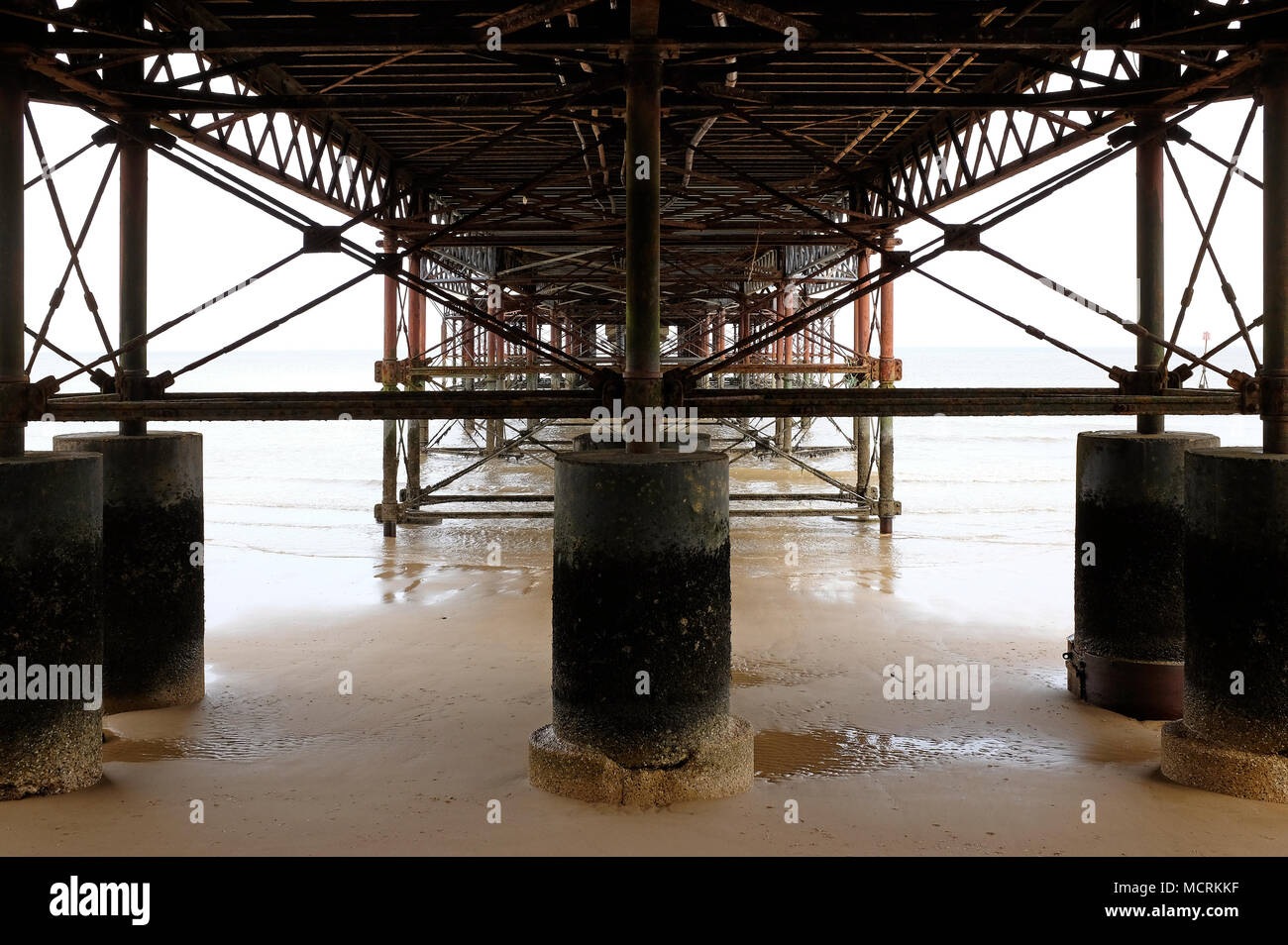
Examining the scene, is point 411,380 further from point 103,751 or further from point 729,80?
point 103,751

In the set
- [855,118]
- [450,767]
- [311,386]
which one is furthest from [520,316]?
[311,386]

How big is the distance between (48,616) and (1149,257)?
914cm

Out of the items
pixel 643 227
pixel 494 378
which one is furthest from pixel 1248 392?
pixel 494 378

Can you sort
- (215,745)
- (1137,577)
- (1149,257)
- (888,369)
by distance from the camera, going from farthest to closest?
(888,369), (1149,257), (1137,577), (215,745)

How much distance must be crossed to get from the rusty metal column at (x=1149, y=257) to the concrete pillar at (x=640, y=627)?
504cm

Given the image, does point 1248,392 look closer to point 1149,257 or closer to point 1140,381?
point 1140,381

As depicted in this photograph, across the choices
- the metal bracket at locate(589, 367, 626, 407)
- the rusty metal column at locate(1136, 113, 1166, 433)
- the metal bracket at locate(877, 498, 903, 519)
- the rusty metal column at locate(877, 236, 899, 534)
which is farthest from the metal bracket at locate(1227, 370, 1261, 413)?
the metal bracket at locate(877, 498, 903, 519)

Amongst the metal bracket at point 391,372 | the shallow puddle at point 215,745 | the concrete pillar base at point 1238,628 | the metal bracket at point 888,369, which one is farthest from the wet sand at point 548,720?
the metal bracket at point 888,369

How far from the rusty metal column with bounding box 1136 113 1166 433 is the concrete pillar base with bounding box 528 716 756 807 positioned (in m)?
5.21

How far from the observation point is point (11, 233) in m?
7.24

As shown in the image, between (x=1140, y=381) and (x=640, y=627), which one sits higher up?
(x=1140, y=381)

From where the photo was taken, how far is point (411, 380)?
60.6 feet
